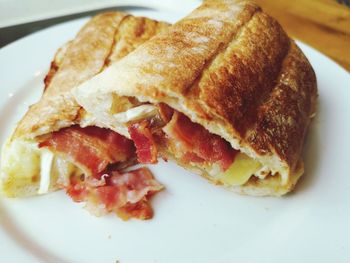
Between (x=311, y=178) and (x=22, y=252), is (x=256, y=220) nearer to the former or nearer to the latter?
(x=311, y=178)

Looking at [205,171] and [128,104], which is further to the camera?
[205,171]

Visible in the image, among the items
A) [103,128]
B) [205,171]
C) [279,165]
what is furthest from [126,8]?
[279,165]

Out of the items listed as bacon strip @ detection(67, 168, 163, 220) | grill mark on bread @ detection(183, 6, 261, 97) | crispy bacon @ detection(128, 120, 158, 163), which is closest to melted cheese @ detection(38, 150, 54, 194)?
bacon strip @ detection(67, 168, 163, 220)

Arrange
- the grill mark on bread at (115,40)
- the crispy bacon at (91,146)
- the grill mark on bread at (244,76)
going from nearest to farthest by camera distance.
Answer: the grill mark on bread at (244,76) → the crispy bacon at (91,146) → the grill mark on bread at (115,40)

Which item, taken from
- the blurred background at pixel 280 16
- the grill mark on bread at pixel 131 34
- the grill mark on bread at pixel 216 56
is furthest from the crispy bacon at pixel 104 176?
the blurred background at pixel 280 16

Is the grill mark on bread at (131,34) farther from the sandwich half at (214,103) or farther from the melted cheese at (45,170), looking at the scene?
the melted cheese at (45,170)

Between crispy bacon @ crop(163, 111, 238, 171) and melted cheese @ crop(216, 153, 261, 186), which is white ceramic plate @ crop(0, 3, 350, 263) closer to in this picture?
melted cheese @ crop(216, 153, 261, 186)
